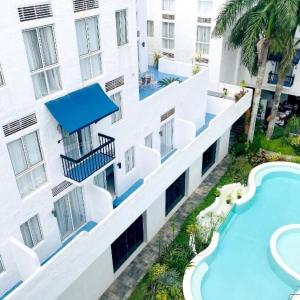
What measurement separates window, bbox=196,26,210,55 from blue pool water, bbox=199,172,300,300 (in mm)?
12118

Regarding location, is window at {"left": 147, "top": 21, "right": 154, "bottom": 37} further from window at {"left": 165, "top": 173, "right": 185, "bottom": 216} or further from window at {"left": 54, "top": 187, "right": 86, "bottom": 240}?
window at {"left": 54, "top": 187, "right": 86, "bottom": 240}

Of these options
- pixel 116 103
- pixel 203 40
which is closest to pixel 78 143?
pixel 116 103

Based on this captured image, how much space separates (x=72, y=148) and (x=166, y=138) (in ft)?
30.4

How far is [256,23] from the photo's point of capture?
80.6 ft

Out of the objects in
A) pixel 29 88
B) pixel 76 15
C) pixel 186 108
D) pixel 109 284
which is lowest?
pixel 109 284

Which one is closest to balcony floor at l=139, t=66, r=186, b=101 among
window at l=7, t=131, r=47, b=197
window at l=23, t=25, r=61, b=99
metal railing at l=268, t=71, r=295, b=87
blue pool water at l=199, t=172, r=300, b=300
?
window at l=23, t=25, r=61, b=99

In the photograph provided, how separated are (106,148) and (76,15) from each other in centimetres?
632

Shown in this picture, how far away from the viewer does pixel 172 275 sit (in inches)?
763

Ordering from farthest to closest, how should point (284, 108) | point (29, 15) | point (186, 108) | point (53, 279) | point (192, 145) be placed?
point (284, 108) < point (186, 108) < point (192, 145) < point (53, 279) < point (29, 15)

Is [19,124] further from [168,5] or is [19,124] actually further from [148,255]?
[168,5]

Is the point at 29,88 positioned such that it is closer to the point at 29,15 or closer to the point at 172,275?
the point at 29,15

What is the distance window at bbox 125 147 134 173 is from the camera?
2097 centimetres

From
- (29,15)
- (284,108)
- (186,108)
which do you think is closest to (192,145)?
(186,108)

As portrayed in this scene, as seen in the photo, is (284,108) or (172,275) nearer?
(172,275)
